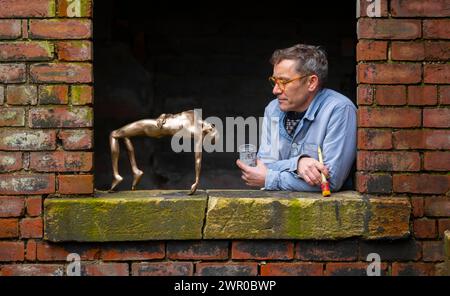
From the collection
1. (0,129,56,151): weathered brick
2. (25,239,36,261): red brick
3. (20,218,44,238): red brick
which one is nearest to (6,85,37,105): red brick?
(0,129,56,151): weathered brick

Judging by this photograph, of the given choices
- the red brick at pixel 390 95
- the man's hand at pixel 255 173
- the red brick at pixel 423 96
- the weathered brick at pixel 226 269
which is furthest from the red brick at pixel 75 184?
the red brick at pixel 423 96

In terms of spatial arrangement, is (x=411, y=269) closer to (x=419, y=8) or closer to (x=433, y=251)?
(x=433, y=251)

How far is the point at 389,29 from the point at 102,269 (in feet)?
5.82

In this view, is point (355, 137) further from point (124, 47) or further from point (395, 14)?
point (124, 47)

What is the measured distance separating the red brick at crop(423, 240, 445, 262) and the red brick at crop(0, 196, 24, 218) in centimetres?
193

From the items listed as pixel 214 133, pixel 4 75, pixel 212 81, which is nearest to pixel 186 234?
pixel 214 133

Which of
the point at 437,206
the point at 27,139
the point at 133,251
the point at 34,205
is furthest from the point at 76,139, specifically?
the point at 437,206

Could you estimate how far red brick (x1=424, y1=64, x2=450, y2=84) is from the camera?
10.7 feet

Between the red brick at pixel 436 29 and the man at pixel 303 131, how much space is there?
51 cm

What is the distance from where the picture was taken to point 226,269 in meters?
3.29

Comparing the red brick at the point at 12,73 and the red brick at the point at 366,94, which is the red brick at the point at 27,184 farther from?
the red brick at the point at 366,94

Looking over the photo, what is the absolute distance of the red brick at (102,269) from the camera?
3275 millimetres

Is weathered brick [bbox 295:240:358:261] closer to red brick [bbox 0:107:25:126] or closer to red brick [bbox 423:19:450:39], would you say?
red brick [bbox 423:19:450:39]

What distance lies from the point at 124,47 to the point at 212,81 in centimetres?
76
